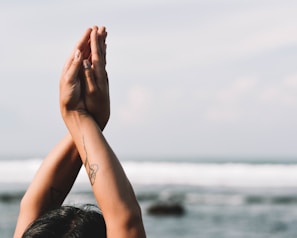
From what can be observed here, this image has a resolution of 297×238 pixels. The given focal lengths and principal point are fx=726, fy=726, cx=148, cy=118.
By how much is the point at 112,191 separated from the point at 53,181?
0.39 m

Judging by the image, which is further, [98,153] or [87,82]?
[87,82]

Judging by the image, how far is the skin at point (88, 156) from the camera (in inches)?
78.2

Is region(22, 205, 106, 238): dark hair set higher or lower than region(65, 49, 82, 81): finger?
lower

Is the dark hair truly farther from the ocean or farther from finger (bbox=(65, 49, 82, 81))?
the ocean

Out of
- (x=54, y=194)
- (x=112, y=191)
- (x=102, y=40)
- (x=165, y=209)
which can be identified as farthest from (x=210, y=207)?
(x=112, y=191)

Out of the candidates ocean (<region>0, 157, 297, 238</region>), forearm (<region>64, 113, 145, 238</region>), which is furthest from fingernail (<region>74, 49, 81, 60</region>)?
ocean (<region>0, 157, 297, 238</region>)

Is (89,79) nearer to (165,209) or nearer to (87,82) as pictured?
(87,82)

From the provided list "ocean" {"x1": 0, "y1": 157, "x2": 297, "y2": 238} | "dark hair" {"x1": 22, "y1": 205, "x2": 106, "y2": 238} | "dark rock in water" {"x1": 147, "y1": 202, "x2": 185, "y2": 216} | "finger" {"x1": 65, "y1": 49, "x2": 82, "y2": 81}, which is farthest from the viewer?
"dark rock in water" {"x1": 147, "y1": 202, "x2": 185, "y2": 216}

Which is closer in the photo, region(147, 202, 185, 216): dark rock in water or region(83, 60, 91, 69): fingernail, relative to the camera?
region(83, 60, 91, 69): fingernail

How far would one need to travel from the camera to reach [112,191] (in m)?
1.99

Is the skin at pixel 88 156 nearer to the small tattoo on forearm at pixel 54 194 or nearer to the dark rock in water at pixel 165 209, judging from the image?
the small tattoo on forearm at pixel 54 194

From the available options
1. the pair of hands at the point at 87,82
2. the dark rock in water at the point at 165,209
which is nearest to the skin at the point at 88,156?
the pair of hands at the point at 87,82

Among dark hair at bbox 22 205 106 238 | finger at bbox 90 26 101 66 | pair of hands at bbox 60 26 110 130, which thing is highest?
finger at bbox 90 26 101 66

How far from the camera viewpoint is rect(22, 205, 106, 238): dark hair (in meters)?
1.90
